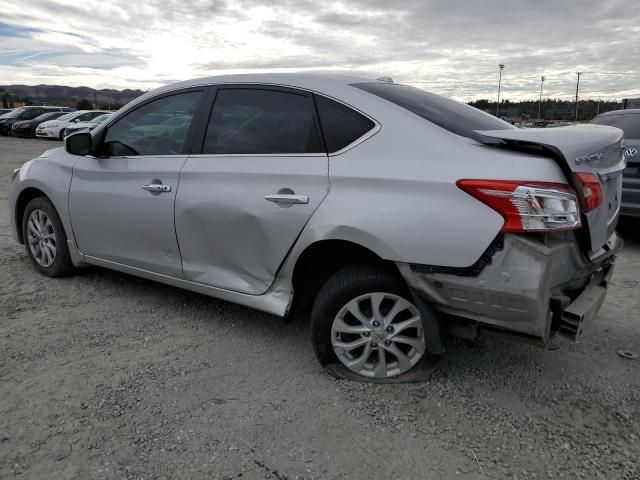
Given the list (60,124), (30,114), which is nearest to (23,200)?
(60,124)

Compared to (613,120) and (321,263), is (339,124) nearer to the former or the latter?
(321,263)

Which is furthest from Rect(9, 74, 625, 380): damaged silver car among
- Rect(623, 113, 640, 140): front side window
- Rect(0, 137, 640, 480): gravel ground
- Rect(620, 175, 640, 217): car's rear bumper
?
Rect(623, 113, 640, 140): front side window

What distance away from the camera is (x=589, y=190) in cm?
256

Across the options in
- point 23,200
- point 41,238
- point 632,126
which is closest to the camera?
point 41,238

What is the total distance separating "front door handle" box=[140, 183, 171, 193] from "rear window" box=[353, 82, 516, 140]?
137cm

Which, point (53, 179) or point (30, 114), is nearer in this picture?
point (53, 179)

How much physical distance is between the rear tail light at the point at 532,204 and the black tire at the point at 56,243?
11.5 feet

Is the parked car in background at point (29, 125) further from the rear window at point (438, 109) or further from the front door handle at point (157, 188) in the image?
the rear window at point (438, 109)

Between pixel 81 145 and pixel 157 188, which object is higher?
pixel 81 145

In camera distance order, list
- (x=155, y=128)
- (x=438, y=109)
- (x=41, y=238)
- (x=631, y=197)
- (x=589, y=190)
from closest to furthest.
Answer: (x=589, y=190), (x=438, y=109), (x=155, y=128), (x=41, y=238), (x=631, y=197)

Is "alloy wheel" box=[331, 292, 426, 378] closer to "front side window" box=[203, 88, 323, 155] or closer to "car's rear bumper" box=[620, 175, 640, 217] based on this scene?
"front side window" box=[203, 88, 323, 155]

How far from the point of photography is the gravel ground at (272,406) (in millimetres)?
2363

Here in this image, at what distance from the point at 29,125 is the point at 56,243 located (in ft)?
84.7

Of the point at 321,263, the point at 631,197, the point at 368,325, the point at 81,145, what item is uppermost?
the point at 81,145
